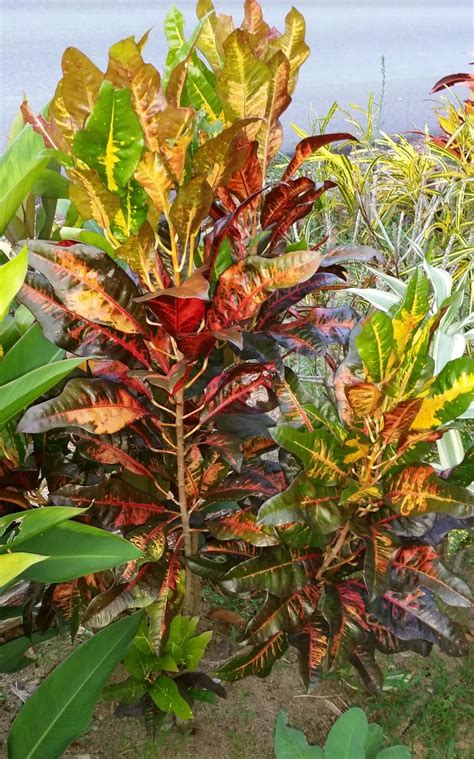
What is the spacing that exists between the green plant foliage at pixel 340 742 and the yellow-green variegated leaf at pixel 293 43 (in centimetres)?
109

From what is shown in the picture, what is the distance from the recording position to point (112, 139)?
40.4 inches

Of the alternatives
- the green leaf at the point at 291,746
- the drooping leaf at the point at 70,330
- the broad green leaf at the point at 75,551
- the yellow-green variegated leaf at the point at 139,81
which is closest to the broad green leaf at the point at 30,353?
the drooping leaf at the point at 70,330

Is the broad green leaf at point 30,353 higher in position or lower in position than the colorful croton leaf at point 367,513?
higher

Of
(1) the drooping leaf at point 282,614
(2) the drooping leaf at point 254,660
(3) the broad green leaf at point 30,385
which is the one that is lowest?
(2) the drooping leaf at point 254,660

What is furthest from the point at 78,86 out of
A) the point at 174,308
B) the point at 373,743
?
the point at 373,743

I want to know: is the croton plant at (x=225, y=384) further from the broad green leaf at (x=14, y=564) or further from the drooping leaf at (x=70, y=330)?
the broad green leaf at (x=14, y=564)

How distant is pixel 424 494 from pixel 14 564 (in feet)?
2.02

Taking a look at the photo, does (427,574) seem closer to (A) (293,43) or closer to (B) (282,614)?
(B) (282,614)

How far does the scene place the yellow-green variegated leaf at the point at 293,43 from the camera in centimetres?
128

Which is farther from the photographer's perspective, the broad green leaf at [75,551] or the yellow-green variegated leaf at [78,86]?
the broad green leaf at [75,551]

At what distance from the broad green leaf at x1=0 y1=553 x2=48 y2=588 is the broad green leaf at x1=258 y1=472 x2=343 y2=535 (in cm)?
36

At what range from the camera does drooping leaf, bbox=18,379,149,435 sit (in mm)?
1142

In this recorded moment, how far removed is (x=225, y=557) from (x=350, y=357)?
19.0 inches

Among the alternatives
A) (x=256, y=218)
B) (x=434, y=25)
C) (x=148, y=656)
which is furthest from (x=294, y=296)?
(x=434, y=25)
